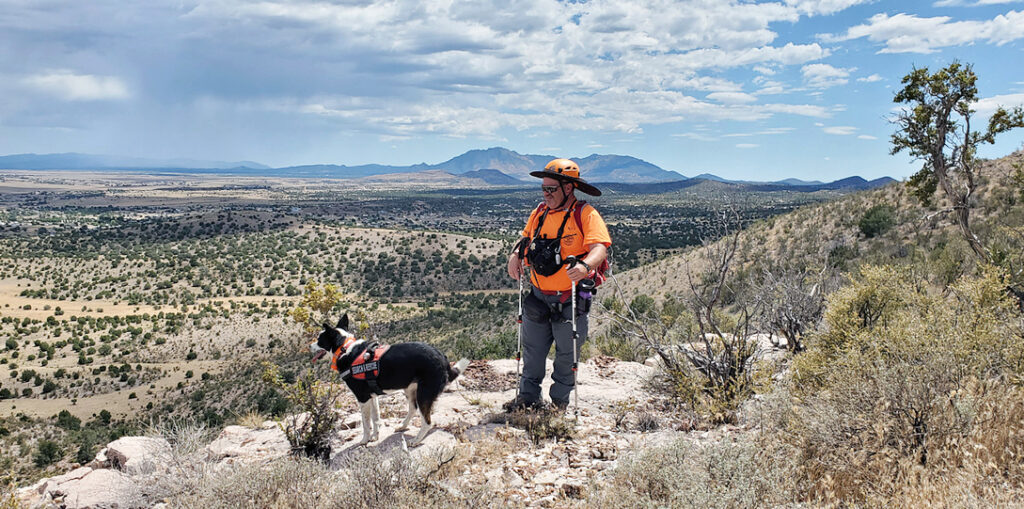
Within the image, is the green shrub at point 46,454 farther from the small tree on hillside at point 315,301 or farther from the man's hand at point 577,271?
the man's hand at point 577,271

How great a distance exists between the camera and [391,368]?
4660mm

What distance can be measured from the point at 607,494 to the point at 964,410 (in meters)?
2.25

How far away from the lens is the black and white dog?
466 cm

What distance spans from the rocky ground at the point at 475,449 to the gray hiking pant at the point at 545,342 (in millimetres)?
358

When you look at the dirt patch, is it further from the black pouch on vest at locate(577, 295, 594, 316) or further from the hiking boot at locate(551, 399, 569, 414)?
the black pouch on vest at locate(577, 295, 594, 316)

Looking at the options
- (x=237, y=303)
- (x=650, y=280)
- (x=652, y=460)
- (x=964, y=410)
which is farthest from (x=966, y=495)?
(x=237, y=303)

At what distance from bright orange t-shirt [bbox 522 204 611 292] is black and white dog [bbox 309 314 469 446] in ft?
4.09

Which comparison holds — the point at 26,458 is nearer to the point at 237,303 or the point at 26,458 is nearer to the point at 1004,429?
the point at 1004,429

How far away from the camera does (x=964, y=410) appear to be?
326cm

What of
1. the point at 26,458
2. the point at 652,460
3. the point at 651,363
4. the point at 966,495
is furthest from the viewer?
the point at 26,458

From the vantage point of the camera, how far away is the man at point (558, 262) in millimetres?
4801

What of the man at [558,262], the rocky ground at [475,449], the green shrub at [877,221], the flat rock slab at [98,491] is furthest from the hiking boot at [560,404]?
the green shrub at [877,221]

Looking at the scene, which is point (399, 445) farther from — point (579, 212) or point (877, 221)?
point (877, 221)

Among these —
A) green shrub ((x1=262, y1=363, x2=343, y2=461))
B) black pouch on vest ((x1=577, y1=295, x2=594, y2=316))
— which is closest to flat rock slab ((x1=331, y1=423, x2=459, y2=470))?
green shrub ((x1=262, y1=363, x2=343, y2=461))
